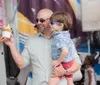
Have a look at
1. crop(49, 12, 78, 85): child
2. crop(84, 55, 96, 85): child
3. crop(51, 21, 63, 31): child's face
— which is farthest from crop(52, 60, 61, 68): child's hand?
crop(84, 55, 96, 85): child

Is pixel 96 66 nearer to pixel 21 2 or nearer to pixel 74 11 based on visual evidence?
pixel 74 11

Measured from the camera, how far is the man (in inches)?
60.9

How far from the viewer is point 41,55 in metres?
1.58

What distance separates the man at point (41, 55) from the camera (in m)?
1.55

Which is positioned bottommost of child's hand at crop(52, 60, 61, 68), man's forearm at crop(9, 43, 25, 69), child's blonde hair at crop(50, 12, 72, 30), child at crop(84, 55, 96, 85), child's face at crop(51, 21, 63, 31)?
child at crop(84, 55, 96, 85)

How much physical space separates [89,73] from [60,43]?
1.10 meters

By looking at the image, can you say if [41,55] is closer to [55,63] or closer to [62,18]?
[55,63]

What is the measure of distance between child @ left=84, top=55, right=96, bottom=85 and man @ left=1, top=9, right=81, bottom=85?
90cm

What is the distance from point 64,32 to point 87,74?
1.10m

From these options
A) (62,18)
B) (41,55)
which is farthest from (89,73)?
(62,18)

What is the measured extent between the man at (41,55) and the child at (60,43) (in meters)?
0.05

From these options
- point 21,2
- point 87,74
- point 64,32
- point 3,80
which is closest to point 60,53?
point 64,32

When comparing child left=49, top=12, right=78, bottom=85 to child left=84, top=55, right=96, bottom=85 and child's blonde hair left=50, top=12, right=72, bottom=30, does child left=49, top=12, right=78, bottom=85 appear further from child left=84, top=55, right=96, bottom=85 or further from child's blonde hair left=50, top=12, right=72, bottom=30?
child left=84, top=55, right=96, bottom=85

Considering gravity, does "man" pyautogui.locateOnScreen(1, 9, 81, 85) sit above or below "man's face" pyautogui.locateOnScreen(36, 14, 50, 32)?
below
